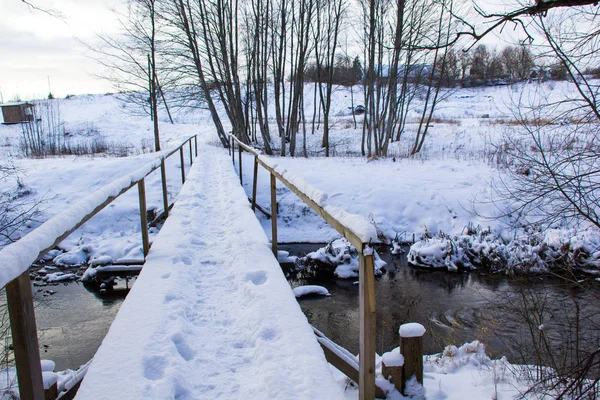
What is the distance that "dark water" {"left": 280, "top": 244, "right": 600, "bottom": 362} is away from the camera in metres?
5.45

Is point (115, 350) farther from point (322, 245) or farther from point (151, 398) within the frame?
point (322, 245)

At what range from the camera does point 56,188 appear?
1267 centimetres

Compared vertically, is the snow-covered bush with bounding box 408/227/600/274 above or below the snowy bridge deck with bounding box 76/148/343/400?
below

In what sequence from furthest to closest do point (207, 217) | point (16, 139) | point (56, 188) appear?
point (16, 139)
point (56, 188)
point (207, 217)

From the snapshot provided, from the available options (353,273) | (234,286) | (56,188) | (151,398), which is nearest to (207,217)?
(234,286)

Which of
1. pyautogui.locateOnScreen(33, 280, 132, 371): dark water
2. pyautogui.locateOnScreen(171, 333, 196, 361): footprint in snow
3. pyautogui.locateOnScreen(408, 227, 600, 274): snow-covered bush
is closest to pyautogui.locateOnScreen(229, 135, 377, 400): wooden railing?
pyautogui.locateOnScreen(171, 333, 196, 361): footprint in snow

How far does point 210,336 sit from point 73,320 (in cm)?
481

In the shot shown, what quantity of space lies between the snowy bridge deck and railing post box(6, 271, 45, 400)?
0.97 ft

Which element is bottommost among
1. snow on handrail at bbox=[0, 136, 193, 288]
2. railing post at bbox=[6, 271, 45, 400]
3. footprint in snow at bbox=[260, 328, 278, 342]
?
footprint in snow at bbox=[260, 328, 278, 342]

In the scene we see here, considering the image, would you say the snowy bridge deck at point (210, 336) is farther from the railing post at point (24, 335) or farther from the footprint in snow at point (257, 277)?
the railing post at point (24, 335)

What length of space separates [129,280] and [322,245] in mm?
4704

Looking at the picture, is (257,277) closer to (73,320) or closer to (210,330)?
(210,330)

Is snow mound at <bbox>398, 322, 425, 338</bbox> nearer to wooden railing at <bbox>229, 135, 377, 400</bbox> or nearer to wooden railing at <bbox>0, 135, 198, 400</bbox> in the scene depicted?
wooden railing at <bbox>229, 135, 377, 400</bbox>

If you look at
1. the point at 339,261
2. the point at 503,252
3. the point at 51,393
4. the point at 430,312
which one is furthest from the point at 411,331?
the point at 503,252
